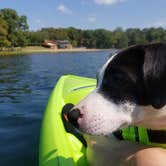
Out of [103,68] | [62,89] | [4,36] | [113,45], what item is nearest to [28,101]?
[62,89]

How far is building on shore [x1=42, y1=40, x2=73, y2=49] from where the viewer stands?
292ft

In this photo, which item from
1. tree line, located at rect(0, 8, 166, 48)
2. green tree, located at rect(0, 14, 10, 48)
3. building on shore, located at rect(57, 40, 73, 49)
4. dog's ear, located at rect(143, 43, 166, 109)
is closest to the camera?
dog's ear, located at rect(143, 43, 166, 109)

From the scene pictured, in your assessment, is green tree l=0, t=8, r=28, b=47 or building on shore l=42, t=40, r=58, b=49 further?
building on shore l=42, t=40, r=58, b=49

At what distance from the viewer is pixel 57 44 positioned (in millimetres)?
94000

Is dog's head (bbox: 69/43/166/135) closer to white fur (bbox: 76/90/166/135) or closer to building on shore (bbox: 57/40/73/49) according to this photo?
white fur (bbox: 76/90/166/135)

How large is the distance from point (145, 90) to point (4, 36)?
66.4 meters

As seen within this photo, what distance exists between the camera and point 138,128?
2254 mm

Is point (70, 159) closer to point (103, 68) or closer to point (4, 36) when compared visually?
point (103, 68)

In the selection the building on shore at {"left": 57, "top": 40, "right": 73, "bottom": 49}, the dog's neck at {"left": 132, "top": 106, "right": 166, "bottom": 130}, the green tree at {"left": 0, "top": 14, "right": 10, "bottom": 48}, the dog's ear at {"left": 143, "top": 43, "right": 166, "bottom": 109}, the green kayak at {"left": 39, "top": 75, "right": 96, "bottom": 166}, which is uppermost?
the dog's ear at {"left": 143, "top": 43, "right": 166, "bottom": 109}

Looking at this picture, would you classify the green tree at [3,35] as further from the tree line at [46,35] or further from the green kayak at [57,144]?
the green kayak at [57,144]

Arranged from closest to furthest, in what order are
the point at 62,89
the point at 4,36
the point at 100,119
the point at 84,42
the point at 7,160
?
1. the point at 100,119
2. the point at 7,160
3. the point at 62,89
4. the point at 4,36
5. the point at 84,42

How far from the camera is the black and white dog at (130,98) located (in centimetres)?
203

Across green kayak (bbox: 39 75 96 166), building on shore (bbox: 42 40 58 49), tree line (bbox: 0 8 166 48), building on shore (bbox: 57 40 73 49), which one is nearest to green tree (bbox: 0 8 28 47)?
tree line (bbox: 0 8 166 48)

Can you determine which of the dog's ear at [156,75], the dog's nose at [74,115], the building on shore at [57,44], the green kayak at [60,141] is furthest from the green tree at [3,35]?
the dog's ear at [156,75]
